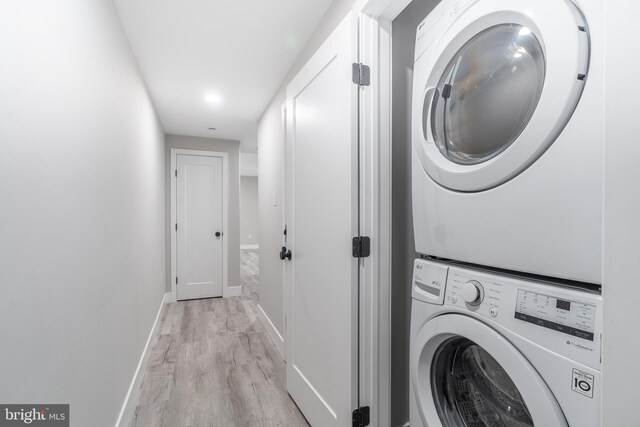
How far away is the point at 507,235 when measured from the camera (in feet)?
2.48

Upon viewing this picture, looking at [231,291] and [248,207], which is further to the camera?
[248,207]

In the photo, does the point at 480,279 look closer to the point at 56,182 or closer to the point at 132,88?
the point at 56,182

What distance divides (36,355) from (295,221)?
1.29 metres

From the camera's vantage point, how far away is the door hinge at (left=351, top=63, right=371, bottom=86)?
50.4 inches

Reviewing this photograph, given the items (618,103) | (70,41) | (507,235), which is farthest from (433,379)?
(70,41)

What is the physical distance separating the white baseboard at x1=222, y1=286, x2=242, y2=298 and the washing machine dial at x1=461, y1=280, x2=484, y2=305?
13.5 ft

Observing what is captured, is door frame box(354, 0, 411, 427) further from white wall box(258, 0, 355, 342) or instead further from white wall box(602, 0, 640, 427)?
white wall box(258, 0, 355, 342)

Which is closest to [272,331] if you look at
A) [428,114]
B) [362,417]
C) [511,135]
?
[362,417]

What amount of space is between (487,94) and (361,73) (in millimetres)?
604

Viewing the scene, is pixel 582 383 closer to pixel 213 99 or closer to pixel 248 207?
pixel 213 99

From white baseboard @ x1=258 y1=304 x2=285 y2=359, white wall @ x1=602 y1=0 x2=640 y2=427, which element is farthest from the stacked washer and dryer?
white baseboard @ x1=258 y1=304 x2=285 y2=359

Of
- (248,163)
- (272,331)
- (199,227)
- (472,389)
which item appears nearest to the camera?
(472,389)

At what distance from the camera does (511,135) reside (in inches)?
30.0

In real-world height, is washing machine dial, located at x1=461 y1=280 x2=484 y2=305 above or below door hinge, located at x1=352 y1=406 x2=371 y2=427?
above
